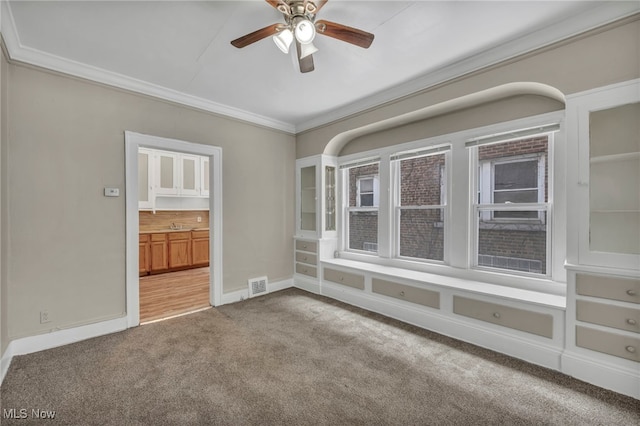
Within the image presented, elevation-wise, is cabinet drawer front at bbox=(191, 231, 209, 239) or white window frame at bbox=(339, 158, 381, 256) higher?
white window frame at bbox=(339, 158, 381, 256)

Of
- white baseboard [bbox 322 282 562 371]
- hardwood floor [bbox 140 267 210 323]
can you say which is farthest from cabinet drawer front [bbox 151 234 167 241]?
white baseboard [bbox 322 282 562 371]

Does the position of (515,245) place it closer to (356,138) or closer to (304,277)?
(356,138)

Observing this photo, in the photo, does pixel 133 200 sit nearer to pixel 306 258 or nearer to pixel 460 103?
pixel 306 258

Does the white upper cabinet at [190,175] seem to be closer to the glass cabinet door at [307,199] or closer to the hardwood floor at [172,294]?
the hardwood floor at [172,294]

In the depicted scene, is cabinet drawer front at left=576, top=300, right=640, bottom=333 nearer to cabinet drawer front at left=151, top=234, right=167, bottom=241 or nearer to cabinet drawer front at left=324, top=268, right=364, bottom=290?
cabinet drawer front at left=324, top=268, right=364, bottom=290

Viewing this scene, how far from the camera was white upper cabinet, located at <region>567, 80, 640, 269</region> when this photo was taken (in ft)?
6.34

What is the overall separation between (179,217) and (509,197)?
6214 mm

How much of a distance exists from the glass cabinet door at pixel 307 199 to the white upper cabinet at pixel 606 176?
317 cm

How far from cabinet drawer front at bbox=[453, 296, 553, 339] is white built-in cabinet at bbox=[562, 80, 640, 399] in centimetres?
16

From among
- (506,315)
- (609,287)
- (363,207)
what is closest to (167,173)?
(363,207)

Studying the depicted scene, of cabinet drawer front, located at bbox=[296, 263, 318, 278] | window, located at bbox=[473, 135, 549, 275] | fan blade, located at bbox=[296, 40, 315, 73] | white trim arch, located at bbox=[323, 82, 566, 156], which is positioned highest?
fan blade, located at bbox=[296, 40, 315, 73]

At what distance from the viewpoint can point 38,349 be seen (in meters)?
2.49

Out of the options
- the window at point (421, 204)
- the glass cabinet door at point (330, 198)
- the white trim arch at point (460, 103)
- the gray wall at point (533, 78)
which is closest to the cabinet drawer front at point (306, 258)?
the glass cabinet door at point (330, 198)

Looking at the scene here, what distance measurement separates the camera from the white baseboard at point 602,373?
1.87m
